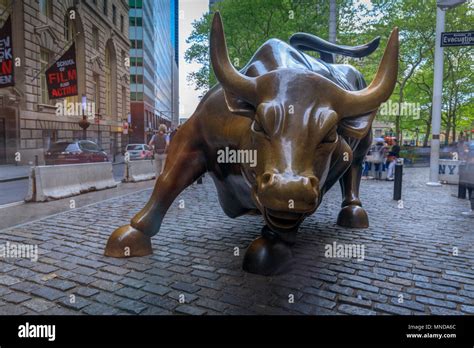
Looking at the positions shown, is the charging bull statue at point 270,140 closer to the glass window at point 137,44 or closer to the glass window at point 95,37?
the glass window at point 95,37

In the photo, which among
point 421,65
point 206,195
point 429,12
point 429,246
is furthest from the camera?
point 421,65

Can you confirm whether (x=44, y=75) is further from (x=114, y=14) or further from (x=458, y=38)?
(x=458, y=38)

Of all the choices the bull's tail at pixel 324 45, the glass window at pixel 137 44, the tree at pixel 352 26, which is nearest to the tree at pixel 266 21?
the tree at pixel 352 26

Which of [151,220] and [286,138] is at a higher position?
[286,138]

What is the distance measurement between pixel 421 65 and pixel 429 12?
5.49 metres

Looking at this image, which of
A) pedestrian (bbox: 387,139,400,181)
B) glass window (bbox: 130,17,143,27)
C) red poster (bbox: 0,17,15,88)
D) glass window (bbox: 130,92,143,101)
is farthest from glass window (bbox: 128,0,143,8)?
pedestrian (bbox: 387,139,400,181)

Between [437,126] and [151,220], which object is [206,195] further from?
[437,126]

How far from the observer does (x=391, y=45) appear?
308 cm

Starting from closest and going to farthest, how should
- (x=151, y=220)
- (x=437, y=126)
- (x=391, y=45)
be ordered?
(x=391, y=45) < (x=151, y=220) < (x=437, y=126)

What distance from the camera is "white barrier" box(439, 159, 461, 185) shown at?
550 inches

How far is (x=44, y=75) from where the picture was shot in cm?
2398

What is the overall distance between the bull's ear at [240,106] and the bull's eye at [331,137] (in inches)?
25.8

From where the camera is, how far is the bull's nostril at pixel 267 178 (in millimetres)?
2616
